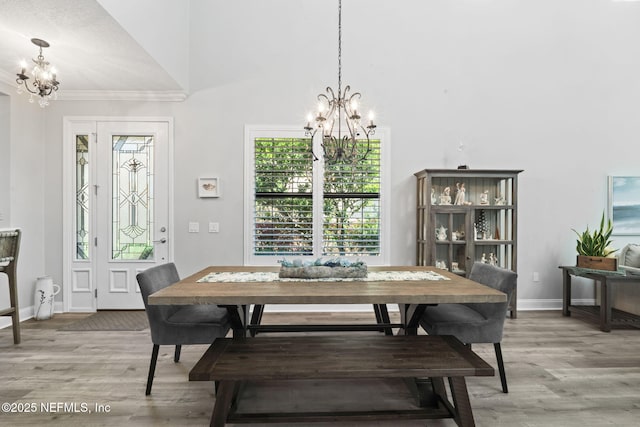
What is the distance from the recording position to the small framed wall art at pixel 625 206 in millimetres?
4422

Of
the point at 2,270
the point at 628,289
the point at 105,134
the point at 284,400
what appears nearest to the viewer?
the point at 284,400

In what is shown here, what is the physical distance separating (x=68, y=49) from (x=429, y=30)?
383 cm

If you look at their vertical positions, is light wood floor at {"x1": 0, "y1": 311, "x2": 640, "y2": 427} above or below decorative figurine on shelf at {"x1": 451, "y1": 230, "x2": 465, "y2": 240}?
below

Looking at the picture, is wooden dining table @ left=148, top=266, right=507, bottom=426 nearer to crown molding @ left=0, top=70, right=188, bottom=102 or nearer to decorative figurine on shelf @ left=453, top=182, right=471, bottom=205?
decorative figurine on shelf @ left=453, top=182, right=471, bottom=205

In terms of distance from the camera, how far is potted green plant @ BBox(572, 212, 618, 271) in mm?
3787

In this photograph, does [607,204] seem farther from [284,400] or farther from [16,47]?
[16,47]

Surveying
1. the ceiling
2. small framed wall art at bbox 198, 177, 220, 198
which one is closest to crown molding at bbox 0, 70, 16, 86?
the ceiling

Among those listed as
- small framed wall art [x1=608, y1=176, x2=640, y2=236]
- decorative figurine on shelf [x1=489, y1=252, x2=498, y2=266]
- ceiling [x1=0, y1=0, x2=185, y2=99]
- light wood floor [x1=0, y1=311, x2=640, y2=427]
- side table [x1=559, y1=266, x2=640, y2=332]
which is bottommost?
light wood floor [x1=0, y1=311, x2=640, y2=427]

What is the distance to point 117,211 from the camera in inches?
167

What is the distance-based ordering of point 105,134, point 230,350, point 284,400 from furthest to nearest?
point 105,134, point 284,400, point 230,350

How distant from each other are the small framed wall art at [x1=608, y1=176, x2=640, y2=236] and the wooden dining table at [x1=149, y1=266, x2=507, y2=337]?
3380 mm

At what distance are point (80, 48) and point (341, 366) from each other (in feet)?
11.1

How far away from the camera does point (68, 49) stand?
10.3 ft

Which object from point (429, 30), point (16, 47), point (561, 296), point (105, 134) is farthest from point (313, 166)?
point (561, 296)
